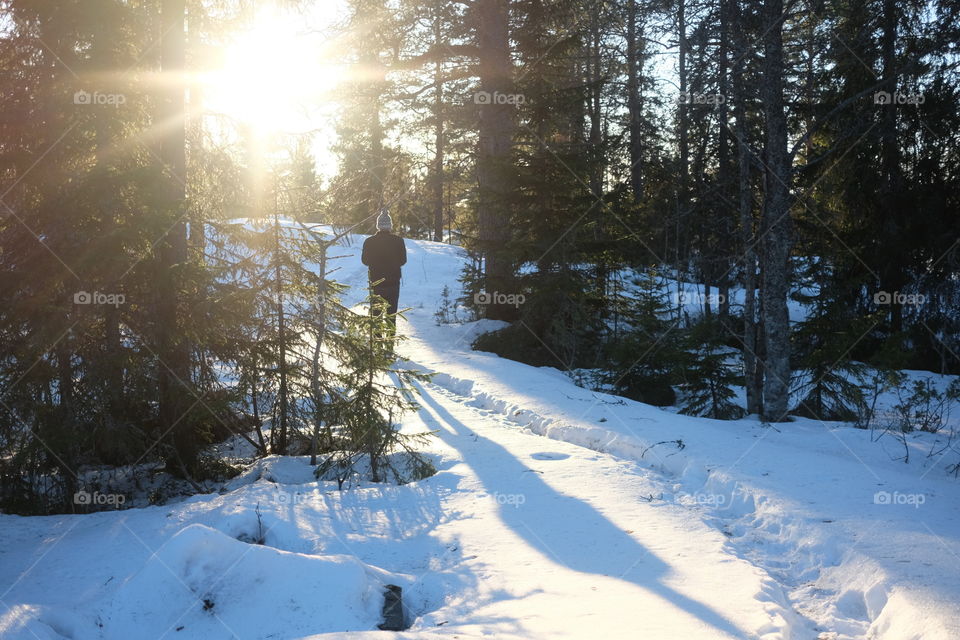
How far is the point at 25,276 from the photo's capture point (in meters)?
6.47

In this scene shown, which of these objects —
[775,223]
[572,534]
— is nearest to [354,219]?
[775,223]

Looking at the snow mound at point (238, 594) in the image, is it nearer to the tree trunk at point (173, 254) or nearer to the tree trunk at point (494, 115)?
the tree trunk at point (173, 254)

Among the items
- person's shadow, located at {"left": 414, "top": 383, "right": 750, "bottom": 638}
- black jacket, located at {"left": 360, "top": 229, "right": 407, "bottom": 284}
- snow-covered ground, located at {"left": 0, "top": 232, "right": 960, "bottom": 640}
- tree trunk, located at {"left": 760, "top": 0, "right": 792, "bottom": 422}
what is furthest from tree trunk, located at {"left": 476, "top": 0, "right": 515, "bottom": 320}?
person's shadow, located at {"left": 414, "top": 383, "right": 750, "bottom": 638}

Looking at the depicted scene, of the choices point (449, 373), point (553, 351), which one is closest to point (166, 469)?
point (449, 373)

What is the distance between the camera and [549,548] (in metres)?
4.77

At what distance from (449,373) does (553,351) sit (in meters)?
3.00

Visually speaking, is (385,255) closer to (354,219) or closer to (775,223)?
(354,219)

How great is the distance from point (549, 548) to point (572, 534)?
1.03 ft

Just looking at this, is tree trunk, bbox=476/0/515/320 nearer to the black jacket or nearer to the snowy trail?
the black jacket

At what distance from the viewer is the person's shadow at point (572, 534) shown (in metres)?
4.00

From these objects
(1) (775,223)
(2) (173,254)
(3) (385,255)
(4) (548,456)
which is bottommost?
(4) (548,456)

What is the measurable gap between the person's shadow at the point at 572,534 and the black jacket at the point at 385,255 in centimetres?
663

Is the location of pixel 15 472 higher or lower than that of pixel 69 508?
higher

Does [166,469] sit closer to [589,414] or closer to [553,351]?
[589,414]
